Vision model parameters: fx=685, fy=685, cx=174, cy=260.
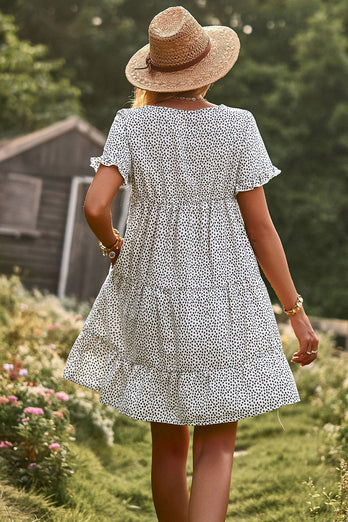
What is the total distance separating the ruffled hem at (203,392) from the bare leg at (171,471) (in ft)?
0.70

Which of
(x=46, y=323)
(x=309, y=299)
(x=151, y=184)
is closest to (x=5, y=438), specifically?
(x=151, y=184)

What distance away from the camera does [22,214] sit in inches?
512

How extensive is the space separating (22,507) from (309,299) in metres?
17.6

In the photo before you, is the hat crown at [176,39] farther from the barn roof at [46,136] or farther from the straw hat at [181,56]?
the barn roof at [46,136]

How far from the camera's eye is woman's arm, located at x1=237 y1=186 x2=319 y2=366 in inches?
96.0

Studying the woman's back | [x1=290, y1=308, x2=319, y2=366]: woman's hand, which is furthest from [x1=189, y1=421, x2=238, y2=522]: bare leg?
the woman's back

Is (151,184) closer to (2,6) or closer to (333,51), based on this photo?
(333,51)

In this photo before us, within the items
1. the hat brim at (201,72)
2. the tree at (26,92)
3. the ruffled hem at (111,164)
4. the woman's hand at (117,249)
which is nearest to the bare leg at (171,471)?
the woman's hand at (117,249)

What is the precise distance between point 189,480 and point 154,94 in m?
2.64

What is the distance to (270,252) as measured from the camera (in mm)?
2443

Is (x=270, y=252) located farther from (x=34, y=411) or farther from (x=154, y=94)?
(x=34, y=411)

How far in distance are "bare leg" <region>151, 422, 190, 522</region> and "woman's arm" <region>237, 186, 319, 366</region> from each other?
542 millimetres

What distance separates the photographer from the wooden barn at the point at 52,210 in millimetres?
13000

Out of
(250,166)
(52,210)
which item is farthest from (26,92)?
(250,166)
